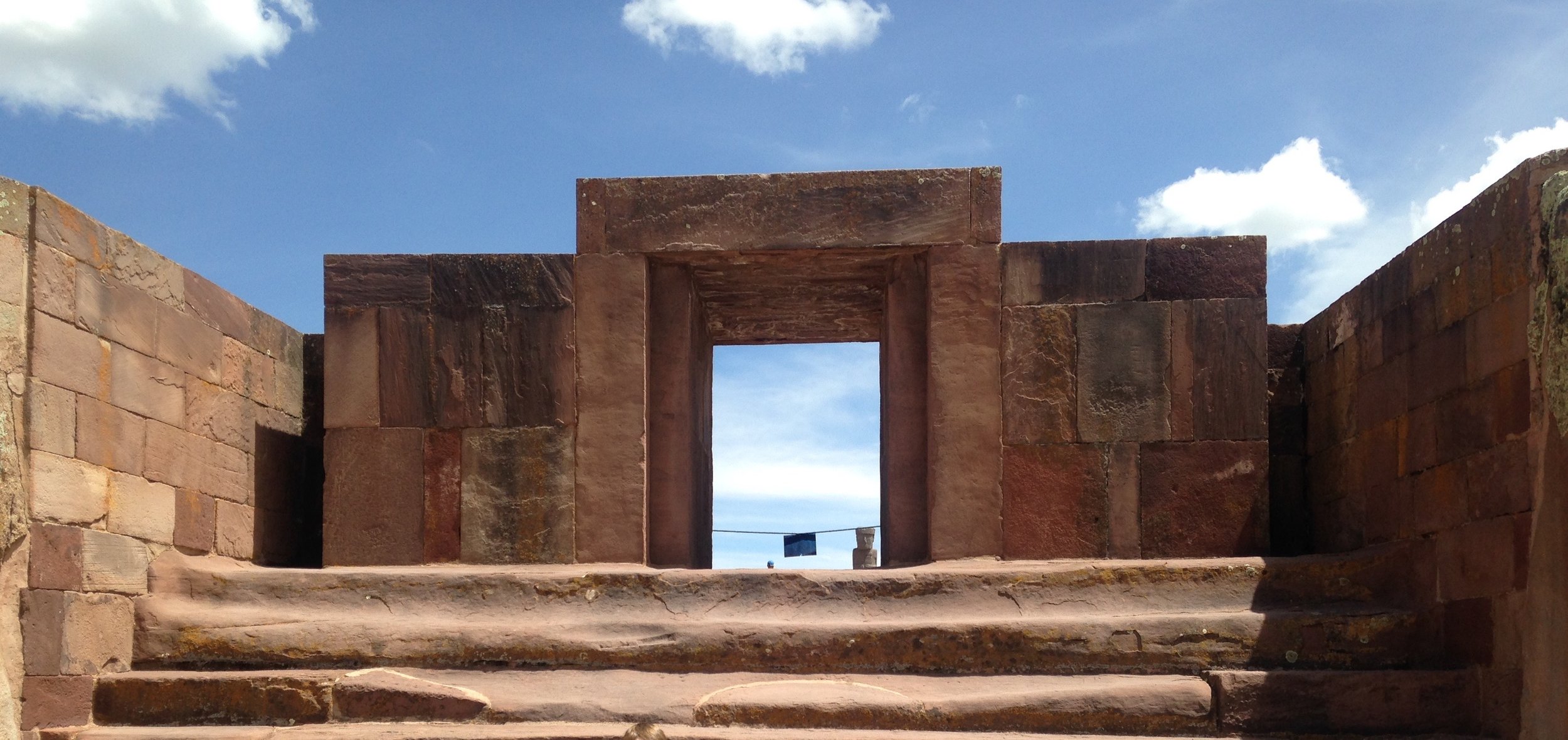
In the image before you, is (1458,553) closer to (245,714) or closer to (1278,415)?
(1278,415)

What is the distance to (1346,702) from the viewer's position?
5570 mm

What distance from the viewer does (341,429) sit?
296 inches

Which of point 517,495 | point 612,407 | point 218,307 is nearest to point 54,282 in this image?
point 218,307

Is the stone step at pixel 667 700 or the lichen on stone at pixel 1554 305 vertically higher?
the lichen on stone at pixel 1554 305

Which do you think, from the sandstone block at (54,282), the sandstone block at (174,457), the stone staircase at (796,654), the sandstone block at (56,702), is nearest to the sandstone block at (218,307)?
the sandstone block at (174,457)

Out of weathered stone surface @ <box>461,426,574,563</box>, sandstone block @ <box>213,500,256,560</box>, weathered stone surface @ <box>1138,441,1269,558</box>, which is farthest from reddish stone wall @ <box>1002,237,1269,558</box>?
sandstone block @ <box>213,500,256,560</box>

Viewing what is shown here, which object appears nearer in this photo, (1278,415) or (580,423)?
(580,423)

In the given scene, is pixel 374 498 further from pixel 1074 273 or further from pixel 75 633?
pixel 1074 273

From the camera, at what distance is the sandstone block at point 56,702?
217 inches

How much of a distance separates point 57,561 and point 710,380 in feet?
15.7

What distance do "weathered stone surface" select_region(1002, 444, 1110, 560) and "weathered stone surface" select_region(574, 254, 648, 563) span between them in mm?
2177

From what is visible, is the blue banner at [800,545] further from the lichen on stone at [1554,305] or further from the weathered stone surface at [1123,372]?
the lichen on stone at [1554,305]

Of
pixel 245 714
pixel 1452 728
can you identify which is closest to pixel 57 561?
pixel 245 714

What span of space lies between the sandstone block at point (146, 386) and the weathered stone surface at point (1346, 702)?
18.0 ft
